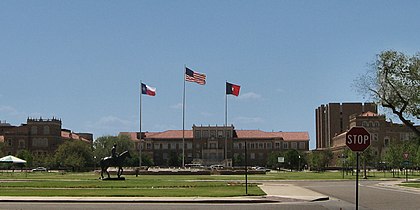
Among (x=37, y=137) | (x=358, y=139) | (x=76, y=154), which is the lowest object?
(x=76, y=154)

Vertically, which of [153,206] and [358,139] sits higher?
[358,139]

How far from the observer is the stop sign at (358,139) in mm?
18422

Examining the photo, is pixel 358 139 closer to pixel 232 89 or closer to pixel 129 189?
pixel 129 189

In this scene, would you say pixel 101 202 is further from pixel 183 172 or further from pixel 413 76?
pixel 183 172

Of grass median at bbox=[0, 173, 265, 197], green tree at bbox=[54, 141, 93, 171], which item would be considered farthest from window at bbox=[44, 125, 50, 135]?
grass median at bbox=[0, 173, 265, 197]

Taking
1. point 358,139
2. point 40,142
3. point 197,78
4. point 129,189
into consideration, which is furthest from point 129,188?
point 40,142

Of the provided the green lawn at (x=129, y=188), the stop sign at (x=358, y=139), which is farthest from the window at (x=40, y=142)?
the stop sign at (x=358, y=139)

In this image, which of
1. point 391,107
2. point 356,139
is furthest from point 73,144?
point 356,139

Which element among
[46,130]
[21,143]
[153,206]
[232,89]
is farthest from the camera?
[21,143]

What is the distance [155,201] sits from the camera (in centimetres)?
3262

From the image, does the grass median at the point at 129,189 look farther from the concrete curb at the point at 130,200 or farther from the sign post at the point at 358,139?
the sign post at the point at 358,139

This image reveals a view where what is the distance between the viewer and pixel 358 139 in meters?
18.4

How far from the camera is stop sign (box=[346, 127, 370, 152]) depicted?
1842 cm

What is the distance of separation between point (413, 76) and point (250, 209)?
4274 cm
